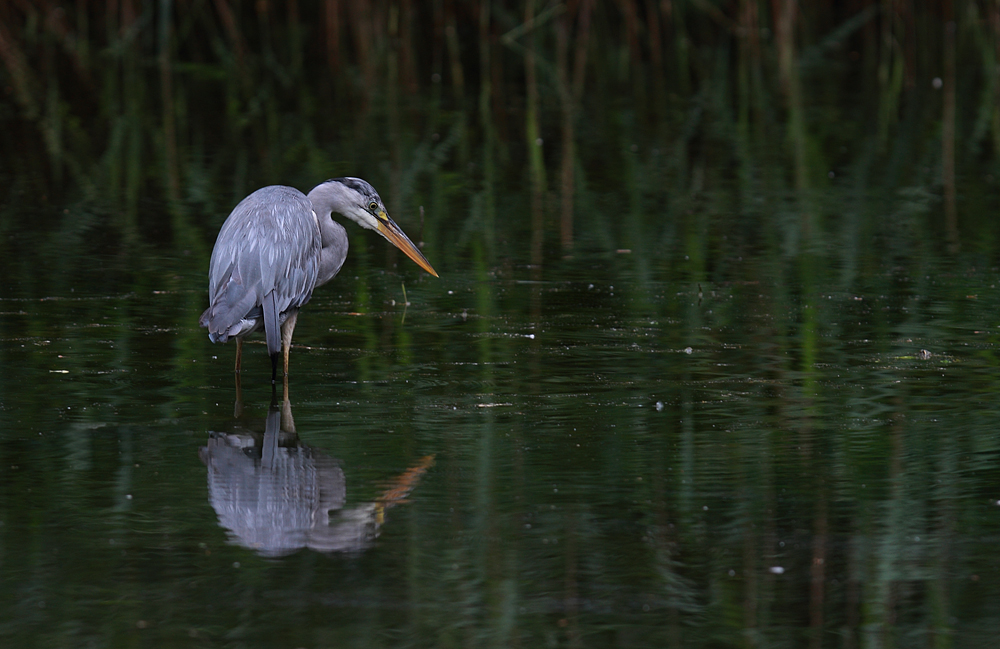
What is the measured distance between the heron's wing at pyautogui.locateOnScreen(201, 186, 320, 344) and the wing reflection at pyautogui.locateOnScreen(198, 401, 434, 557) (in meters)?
0.70

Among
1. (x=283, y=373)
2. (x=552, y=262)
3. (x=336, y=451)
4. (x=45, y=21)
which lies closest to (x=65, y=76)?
(x=45, y=21)

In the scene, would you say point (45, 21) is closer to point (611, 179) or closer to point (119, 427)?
point (611, 179)

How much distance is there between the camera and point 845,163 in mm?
11617

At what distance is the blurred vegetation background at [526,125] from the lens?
9.71m

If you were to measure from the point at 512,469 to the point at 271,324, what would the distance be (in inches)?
56.5

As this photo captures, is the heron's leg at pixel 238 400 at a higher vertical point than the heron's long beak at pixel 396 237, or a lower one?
lower

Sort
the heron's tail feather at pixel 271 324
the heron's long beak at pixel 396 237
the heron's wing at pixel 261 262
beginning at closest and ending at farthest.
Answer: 1. the heron's tail feather at pixel 271 324
2. the heron's wing at pixel 261 262
3. the heron's long beak at pixel 396 237

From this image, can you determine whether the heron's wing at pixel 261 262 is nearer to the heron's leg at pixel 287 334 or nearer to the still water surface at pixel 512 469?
the heron's leg at pixel 287 334

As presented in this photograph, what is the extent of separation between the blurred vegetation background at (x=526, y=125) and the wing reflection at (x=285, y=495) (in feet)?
11.2

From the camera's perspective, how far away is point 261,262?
6402 mm

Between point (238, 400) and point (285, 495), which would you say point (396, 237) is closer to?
point (238, 400)

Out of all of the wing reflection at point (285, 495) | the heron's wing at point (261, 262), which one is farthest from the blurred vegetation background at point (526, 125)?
the wing reflection at point (285, 495)

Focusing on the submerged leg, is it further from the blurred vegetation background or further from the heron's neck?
the blurred vegetation background

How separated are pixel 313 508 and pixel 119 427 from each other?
1193mm
